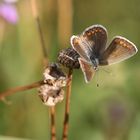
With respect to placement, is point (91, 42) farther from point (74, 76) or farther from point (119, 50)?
point (74, 76)

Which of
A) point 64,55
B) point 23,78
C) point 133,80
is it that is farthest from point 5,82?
point 64,55

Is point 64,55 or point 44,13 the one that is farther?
point 44,13

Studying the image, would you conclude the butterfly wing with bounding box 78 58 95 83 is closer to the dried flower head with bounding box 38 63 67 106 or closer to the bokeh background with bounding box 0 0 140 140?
the dried flower head with bounding box 38 63 67 106

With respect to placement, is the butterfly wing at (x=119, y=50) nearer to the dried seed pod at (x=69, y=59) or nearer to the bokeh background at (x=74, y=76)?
the dried seed pod at (x=69, y=59)

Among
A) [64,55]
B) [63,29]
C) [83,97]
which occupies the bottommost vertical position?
[83,97]

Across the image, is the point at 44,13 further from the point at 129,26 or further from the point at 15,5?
the point at 129,26

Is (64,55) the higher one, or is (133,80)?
(64,55)

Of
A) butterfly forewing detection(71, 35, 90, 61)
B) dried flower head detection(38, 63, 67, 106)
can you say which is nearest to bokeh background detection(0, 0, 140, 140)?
dried flower head detection(38, 63, 67, 106)
